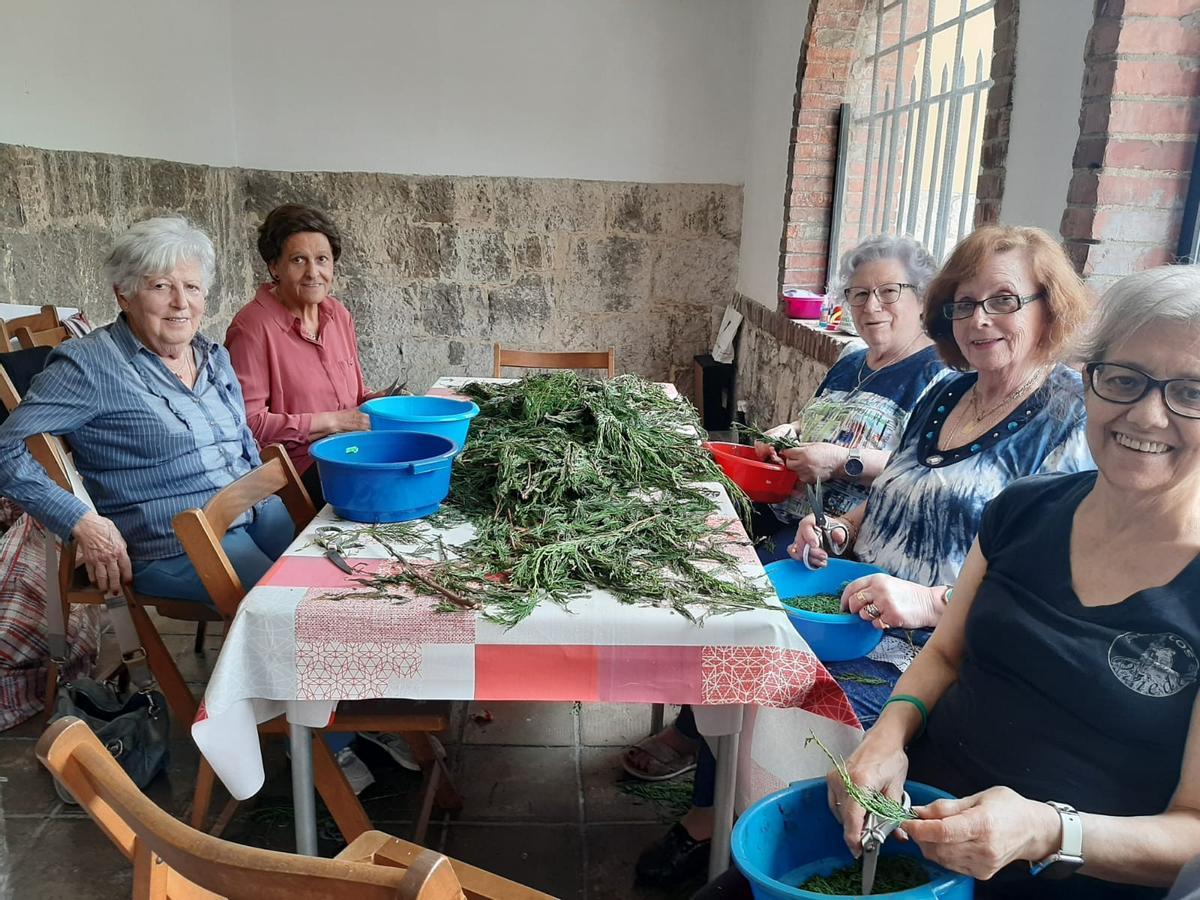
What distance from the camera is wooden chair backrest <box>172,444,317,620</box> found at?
1.60 metres

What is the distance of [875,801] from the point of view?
1152 mm

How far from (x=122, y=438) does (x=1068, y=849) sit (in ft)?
6.83

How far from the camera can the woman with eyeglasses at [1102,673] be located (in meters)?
1.04

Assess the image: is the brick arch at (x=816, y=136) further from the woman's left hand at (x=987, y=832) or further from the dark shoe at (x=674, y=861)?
the woman's left hand at (x=987, y=832)

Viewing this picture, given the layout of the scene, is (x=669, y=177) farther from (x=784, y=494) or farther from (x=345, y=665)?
(x=345, y=665)

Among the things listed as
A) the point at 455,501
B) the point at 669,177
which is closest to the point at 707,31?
the point at 669,177

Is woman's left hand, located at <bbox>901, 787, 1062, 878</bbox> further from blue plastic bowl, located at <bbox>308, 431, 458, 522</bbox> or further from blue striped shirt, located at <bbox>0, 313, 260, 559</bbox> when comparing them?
blue striped shirt, located at <bbox>0, 313, 260, 559</bbox>

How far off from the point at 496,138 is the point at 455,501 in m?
3.83

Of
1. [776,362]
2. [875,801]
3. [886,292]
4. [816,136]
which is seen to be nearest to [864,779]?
[875,801]

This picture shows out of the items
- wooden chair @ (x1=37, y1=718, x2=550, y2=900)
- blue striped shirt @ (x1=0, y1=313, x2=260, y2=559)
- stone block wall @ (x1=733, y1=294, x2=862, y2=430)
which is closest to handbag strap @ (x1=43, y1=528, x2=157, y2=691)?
blue striped shirt @ (x1=0, y1=313, x2=260, y2=559)

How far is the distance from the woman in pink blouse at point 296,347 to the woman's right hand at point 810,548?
1468 mm

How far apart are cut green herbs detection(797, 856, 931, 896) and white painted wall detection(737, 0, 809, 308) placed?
363 cm

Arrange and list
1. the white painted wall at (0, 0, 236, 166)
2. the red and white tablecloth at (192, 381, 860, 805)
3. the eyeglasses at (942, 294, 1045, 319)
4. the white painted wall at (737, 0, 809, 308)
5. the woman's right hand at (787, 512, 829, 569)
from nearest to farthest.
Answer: the red and white tablecloth at (192, 381, 860, 805) → the eyeglasses at (942, 294, 1045, 319) → the woman's right hand at (787, 512, 829, 569) → the white painted wall at (0, 0, 236, 166) → the white painted wall at (737, 0, 809, 308)

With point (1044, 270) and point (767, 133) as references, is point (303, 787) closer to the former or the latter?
point (1044, 270)
